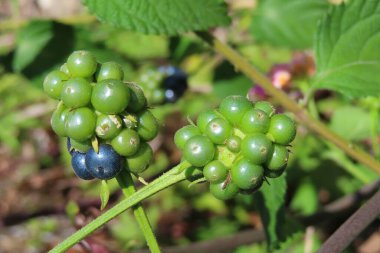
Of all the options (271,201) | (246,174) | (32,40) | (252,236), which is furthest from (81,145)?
(32,40)

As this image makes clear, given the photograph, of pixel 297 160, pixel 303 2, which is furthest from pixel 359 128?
pixel 303 2

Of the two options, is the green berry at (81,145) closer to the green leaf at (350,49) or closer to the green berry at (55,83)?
the green berry at (55,83)

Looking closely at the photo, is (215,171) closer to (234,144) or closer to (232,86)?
(234,144)

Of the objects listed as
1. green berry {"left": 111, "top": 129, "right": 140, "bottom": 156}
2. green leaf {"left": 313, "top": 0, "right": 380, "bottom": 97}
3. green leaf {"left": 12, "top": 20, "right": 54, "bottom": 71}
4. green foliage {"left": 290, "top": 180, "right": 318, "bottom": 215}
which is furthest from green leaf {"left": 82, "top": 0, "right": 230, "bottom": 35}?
green foliage {"left": 290, "top": 180, "right": 318, "bottom": 215}

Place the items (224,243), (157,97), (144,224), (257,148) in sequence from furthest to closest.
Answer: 1. (157,97)
2. (224,243)
3. (144,224)
4. (257,148)

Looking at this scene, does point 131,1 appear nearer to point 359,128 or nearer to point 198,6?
point 198,6

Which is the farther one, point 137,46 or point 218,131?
point 137,46

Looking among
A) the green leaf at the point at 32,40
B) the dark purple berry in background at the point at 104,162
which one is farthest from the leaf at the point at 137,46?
the dark purple berry in background at the point at 104,162

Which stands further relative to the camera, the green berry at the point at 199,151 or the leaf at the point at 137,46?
the leaf at the point at 137,46
